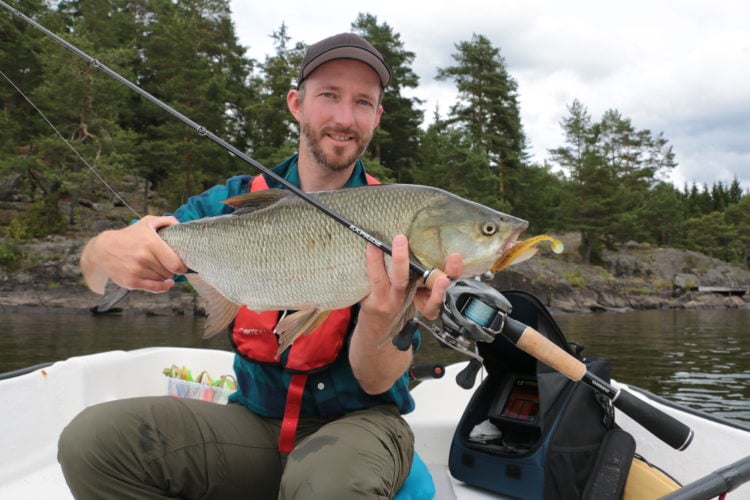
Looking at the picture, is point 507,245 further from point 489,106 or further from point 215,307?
point 489,106

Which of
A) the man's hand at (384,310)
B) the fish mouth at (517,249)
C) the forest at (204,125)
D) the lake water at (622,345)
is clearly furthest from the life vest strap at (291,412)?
the forest at (204,125)

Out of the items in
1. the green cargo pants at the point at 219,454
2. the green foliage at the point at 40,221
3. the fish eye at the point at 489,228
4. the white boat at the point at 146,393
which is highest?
the green foliage at the point at 40,221

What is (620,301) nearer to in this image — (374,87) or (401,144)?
(401,144)

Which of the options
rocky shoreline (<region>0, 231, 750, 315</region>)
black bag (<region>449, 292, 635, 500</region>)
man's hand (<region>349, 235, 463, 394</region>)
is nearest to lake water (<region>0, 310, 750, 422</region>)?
rocky shoreline (<region>0, 231, 750, 315</region>)

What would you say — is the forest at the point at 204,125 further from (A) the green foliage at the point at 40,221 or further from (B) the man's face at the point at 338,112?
(B) the man's face at the point at 338,112

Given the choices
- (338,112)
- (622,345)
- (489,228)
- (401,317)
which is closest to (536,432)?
(401,317)

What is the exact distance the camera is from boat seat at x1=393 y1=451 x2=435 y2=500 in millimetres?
2798

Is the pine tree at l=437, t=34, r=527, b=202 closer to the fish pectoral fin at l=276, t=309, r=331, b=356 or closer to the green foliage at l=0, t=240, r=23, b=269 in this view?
the green foliage at l=0, t=240, r=23, b=269

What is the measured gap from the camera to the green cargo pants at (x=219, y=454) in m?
2.34

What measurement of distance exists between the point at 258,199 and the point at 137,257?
58 cm

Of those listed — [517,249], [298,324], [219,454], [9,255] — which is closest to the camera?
[517,249]

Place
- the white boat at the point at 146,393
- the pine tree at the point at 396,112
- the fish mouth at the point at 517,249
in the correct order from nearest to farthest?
the fish mouth at the point at 517,249, the white boat at the point at 146,393, the pine tree at the point at 396,112

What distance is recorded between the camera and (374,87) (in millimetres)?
3295

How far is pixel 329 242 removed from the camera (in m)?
2.55
